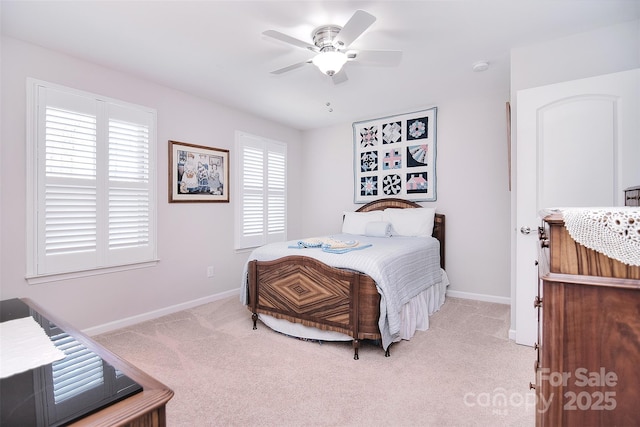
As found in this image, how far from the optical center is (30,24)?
218 centimetres

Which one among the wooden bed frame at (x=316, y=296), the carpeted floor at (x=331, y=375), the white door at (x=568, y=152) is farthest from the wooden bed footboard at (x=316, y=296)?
the white door at (x=568, y=152)

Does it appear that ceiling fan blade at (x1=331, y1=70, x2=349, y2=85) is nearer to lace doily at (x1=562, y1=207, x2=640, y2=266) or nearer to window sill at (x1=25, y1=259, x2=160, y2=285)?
lace doily at (x1=562, y1=207, x2=640, y2=266)

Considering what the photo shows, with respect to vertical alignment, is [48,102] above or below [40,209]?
above

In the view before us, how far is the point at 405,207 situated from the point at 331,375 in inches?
102

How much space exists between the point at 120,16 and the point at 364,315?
2.73 metres

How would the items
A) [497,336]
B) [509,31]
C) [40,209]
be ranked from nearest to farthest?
[509,31] → [40,209] → [497,336]

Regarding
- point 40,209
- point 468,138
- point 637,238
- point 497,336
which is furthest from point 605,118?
point 40,209

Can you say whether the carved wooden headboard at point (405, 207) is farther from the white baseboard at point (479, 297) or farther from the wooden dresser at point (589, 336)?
the wooden dresser at point (589, 336)

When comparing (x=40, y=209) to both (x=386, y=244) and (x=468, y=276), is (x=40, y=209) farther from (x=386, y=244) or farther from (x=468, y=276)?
(x=468, y=276)

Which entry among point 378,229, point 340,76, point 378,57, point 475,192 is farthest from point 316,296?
point 475,192

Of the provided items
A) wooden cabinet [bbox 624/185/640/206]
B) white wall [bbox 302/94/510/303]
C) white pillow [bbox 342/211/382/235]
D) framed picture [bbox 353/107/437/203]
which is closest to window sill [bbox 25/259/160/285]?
white pillow [bbox 342/211/382/235]

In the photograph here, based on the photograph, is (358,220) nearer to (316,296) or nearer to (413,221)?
(413,221)

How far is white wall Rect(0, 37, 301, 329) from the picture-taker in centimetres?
235

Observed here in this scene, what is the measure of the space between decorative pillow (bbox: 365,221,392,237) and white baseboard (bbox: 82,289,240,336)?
1.99m
